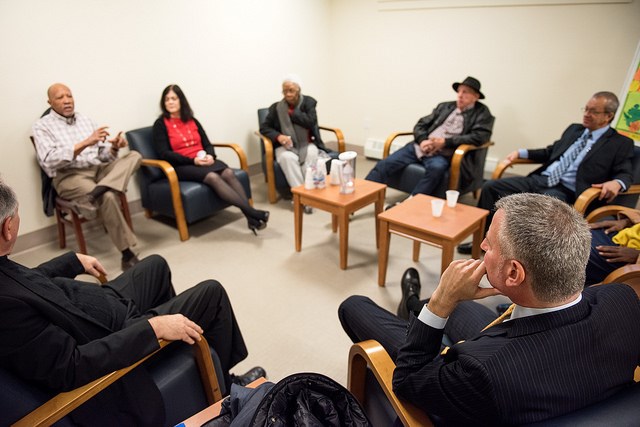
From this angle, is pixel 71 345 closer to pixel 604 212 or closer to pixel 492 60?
pixel 604 212

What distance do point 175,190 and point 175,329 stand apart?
187 centimetres

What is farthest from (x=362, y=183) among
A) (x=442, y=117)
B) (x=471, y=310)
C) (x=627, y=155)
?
(x=627, y=155)

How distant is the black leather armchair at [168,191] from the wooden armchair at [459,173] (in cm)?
158

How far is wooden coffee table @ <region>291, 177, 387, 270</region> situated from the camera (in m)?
2.51

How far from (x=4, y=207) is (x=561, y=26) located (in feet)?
13.3

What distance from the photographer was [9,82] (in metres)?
2.56

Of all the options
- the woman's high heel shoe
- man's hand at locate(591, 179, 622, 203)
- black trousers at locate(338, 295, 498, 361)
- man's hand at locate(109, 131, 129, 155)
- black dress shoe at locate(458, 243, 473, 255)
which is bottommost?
black dress shoe at locate(458, 243, 473, 255)

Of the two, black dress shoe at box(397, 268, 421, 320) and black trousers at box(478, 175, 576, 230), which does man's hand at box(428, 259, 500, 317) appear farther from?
black trousers at box(478, 175, 576, 230)

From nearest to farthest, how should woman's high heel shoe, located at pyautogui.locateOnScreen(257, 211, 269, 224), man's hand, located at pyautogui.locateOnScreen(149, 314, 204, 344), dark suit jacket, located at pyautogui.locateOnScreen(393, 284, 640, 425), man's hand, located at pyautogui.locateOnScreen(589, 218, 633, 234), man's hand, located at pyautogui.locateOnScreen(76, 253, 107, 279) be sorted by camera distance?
dark suit jacket, located at pyautogui.locateOnScreen(393, 284, 640, 425), man's hand, located at pyautogui.locateOnScreen(149, 314, 204, 344), man's hand, located at pyautogui.locateOnScreen(76, 253, 107, 279), man's hand, located at pyautogui.locateOnScreen(589, 218, 633, 234), woman's high heel shoe, located at pyautogui.locateOnScreen(257, 211, 269, 224)

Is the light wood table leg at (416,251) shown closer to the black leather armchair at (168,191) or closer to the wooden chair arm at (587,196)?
the wooden chair arm at (587,196)

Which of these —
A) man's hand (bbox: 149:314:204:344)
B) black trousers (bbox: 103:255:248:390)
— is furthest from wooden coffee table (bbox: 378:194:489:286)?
man's hand (bbox: 149:314:204:344)

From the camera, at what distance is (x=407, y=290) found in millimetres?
2080

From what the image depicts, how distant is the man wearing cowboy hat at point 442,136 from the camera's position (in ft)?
10.5

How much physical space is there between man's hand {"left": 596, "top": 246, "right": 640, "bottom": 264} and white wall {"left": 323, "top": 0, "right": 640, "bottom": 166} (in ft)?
7.14
